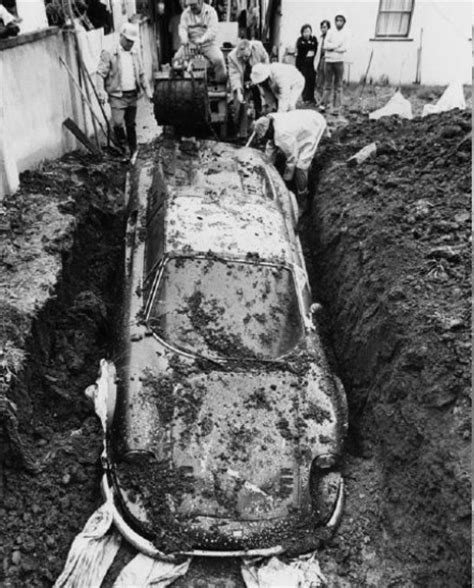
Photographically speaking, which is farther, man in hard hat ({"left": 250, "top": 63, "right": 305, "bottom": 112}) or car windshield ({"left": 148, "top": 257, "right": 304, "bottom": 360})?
man in hard hat ({"left": 250, "top": 63, "right": 305, "bottom": 112})

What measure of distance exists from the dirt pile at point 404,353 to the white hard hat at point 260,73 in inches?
99.3

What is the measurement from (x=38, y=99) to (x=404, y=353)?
631 cm

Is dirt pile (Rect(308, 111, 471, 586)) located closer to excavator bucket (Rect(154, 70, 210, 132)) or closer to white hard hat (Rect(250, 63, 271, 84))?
excavator bucket (Rect(154, 70, 210, 132))

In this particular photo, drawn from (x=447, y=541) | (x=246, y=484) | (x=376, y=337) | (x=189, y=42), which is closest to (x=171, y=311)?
(x=246, y=484)

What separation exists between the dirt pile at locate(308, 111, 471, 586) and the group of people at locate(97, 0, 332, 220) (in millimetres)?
981

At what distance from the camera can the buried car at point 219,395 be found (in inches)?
164

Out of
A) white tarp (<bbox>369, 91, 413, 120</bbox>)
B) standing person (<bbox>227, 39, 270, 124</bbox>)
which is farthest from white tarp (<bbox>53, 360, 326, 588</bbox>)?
white tarp (<bbox>369, 91, 413, 120</bbox>)

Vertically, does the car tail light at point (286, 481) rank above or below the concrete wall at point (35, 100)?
below

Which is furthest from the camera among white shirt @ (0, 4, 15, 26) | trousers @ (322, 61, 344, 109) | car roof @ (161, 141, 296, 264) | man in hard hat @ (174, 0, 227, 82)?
trousers @ (322, 61, 344, 109)

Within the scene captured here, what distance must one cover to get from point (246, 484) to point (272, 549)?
1.55ft

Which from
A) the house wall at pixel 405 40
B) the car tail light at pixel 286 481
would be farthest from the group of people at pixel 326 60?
the car tail light at pixel 286 481

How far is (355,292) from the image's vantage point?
6.39m

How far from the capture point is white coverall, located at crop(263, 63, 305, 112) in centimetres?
976

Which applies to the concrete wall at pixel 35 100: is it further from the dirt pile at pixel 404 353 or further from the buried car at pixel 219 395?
the dirt pile at pixel 404 353
